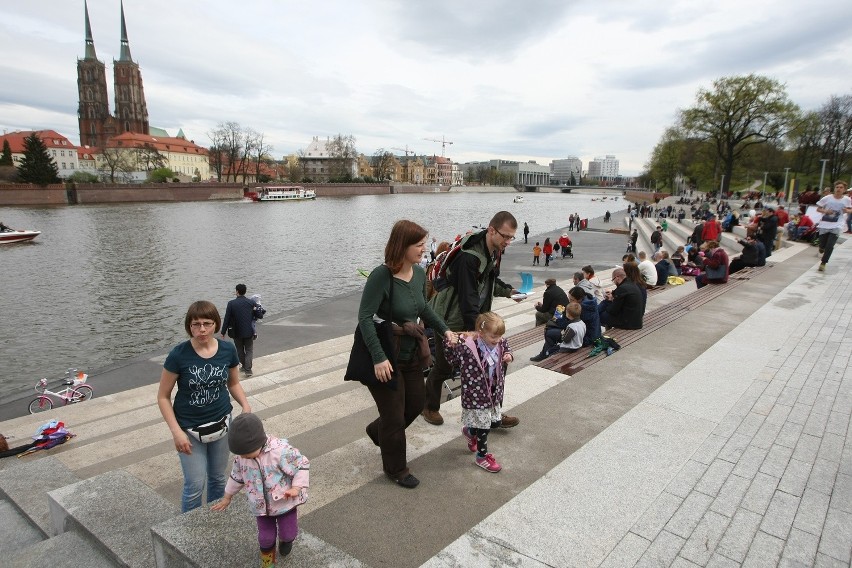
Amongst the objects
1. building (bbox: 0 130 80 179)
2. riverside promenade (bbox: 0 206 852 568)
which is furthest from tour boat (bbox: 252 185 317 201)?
riverside promenade (bbox: 0 206 852 568)

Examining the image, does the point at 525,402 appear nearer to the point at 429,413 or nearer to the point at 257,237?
the point at 429,413

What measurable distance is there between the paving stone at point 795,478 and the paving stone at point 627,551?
133 centimetres

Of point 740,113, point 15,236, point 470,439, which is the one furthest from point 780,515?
point 740,113

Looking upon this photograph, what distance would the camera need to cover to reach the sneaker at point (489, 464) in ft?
12.1

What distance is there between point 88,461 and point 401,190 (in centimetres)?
13303

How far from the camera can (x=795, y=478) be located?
3572mm

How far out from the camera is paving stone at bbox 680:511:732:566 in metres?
2.79

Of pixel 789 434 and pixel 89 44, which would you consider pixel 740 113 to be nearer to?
pixel 789 434

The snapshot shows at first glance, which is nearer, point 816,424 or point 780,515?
point 780,515

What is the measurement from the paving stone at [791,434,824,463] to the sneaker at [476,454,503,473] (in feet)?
7.80

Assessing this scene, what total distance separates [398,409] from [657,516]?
71.5 inches

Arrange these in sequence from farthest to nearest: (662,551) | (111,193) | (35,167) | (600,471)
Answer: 1. (111,193)
2. (35,167)
3. (600,471)
4. (662,551)

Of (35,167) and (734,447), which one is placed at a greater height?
(35,167)

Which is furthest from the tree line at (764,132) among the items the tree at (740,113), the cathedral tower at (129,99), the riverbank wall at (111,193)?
the cathedral tower at (129,99)
